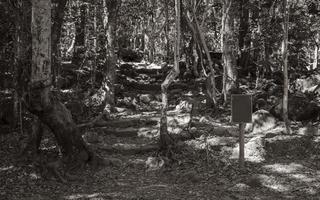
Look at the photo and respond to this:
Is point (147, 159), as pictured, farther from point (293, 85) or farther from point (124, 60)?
point (124, 60)

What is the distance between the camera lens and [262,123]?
12.5m

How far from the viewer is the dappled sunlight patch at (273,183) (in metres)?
7.73

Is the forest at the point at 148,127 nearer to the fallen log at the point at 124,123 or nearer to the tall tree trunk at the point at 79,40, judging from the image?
the fallen log at the point at 124,123

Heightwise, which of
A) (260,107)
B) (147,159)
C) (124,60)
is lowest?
(147,159)

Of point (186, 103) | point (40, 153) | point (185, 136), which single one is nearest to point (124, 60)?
point (186, 103)

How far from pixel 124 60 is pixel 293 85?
16.5m

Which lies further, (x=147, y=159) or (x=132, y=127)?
(x=132, y=127)

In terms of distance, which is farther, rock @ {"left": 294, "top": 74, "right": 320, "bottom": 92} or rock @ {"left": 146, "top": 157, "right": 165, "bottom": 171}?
rock @ {"left": 294, "top": 74, "right": 320, "bottom": 92}

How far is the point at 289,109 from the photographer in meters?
13.5

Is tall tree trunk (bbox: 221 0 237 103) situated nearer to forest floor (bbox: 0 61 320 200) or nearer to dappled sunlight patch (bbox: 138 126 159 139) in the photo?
forest floor (bbox: 0 61 320 200)

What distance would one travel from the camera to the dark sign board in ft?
27.0

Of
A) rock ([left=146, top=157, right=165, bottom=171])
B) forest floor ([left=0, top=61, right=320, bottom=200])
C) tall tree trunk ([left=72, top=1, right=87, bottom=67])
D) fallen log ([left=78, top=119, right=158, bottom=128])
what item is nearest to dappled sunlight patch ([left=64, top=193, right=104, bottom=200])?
forest floor ([left=0, top=61, right=320, bottom=200])

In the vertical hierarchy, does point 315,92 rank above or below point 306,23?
below

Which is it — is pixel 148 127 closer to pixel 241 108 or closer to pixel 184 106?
pixel 184 106
